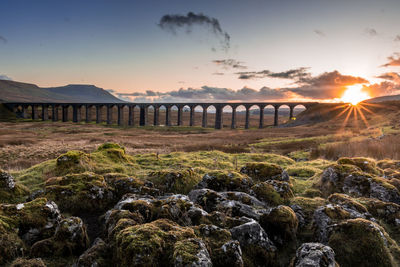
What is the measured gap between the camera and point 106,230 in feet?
15.4

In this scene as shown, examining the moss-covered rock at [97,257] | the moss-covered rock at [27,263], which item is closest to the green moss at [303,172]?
the moss-covered rock at [97,257]

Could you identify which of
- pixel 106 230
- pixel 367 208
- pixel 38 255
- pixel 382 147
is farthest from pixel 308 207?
pixel 382 147

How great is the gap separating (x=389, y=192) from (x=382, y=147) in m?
10.7

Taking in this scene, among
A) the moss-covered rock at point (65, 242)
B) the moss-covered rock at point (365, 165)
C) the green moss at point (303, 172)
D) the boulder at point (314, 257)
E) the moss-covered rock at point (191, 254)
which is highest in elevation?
the moss-covered rock at point (365, 165)

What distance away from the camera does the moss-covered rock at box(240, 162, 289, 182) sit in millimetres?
8262

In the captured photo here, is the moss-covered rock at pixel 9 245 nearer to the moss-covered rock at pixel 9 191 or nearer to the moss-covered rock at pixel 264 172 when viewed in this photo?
the moss-covered rock at pixel 9 191

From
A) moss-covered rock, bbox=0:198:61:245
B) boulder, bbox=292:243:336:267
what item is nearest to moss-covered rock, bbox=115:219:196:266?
boulder, bbox=292:243:336:267

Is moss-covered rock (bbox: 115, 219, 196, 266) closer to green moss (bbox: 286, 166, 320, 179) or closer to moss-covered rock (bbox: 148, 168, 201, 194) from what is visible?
moss-covered rock (bbox: 148, 168, 201, 194)

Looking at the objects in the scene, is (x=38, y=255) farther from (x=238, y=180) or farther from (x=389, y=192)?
(x=389, y=192)

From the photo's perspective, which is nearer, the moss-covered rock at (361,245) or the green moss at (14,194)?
the moss-covered rock at (361,245)

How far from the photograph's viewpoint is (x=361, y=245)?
13.8 feet

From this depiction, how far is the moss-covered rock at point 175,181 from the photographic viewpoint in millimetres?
7426

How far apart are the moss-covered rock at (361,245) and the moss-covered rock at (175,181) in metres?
4.29

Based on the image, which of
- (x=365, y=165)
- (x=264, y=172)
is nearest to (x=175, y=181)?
(x=264, y=172)
